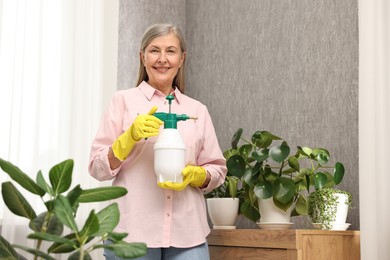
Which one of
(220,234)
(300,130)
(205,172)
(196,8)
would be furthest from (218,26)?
(205,172)

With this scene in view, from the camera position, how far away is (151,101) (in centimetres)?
175

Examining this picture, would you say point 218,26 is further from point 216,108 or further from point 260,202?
point 260,202

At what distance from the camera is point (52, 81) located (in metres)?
2.39

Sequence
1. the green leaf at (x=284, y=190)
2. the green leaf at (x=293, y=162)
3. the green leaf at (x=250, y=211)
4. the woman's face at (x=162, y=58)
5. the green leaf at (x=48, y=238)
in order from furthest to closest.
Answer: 1. the green leaf at (x=250, y=211)
2. the green leaf at (x=293, y=162)
3. the green leaf at (x=284, y=190)
4. the woman's face at (x=162, y=58)
5. the green leaf at (x=48, y=238)

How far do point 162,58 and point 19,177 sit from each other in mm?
1065

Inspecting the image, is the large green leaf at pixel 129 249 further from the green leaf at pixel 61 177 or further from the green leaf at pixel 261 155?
the green leaf at pixel 261 155

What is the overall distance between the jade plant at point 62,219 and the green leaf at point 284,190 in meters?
1.31

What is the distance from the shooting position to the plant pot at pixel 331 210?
198 centimetres

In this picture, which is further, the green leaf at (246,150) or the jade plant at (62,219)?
the green leaf at (246,150)

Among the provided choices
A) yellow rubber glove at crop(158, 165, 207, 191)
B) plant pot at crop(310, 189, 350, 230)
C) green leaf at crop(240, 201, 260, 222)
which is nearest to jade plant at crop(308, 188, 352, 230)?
plant pot at crop(310, 189, 350, 230)

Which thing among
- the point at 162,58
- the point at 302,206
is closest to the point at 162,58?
the point at 162,58

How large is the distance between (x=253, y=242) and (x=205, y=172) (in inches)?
17.1

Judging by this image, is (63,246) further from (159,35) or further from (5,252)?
(159,35)

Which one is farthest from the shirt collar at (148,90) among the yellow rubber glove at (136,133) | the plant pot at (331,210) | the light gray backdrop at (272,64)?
the light gray backdrop at (272,64)
